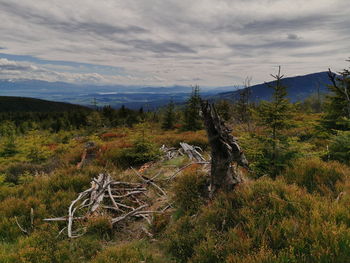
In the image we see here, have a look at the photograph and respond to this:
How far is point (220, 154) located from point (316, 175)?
253 cm

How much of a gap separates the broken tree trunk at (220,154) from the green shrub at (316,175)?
1603 millimetres

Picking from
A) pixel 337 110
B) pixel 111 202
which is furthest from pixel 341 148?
pixel 111 202

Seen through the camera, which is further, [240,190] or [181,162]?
[181,162]

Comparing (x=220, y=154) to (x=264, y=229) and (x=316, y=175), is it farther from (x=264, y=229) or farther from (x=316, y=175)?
(x=316, y=175)

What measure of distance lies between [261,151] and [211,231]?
3.36 meters

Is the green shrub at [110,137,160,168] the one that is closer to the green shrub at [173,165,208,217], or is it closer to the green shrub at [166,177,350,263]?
the green shrub at [173,165,208,217]

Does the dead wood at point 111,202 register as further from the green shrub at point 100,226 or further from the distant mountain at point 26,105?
the distant mountain at point 26,105

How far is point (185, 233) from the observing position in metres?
3.74

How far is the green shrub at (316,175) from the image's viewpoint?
445cm

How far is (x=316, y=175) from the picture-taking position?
16.1 ft

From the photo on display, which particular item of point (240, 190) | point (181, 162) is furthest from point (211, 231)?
point (181, 162)

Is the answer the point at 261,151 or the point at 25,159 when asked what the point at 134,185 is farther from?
the point at 25,159

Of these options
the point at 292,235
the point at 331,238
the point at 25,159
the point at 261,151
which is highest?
the point at 261,151

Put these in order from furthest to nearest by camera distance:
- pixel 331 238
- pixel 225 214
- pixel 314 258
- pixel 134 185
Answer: pixel 134 185, pixel 225 214, pixel 331 238, pixel 314 258
